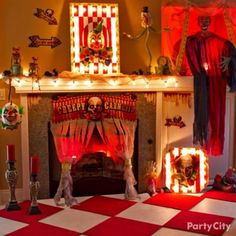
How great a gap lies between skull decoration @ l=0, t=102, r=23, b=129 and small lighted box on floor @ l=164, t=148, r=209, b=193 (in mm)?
1627

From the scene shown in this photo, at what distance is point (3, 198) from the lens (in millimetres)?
3947

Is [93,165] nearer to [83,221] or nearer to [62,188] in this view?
[62,188]

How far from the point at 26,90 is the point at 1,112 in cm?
34

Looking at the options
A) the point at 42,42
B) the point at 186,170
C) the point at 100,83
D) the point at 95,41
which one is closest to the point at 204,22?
the point at 95,41

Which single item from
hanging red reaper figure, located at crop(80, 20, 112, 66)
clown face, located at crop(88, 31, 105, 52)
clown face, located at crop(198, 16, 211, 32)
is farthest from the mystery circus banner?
clown face, located at crop(198, 16, 211, 32)

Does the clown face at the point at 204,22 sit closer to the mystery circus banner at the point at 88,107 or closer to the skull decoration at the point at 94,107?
the mystery circus banner at the point at 88,107

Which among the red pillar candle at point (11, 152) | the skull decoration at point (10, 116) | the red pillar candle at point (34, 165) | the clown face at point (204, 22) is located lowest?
the red pillar candle at point (34, 165)

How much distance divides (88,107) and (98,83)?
264 mm

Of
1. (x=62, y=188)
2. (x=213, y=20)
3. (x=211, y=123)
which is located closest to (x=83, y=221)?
(x=62, y=188)

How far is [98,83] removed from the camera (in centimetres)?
387

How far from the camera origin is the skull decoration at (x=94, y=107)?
3.90 metres

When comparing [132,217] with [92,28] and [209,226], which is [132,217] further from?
[92,28]

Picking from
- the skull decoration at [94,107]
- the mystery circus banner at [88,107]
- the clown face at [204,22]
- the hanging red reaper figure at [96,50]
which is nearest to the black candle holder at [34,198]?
the mystery circus banner at [88,107]

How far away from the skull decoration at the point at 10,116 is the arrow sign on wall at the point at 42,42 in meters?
0.67
